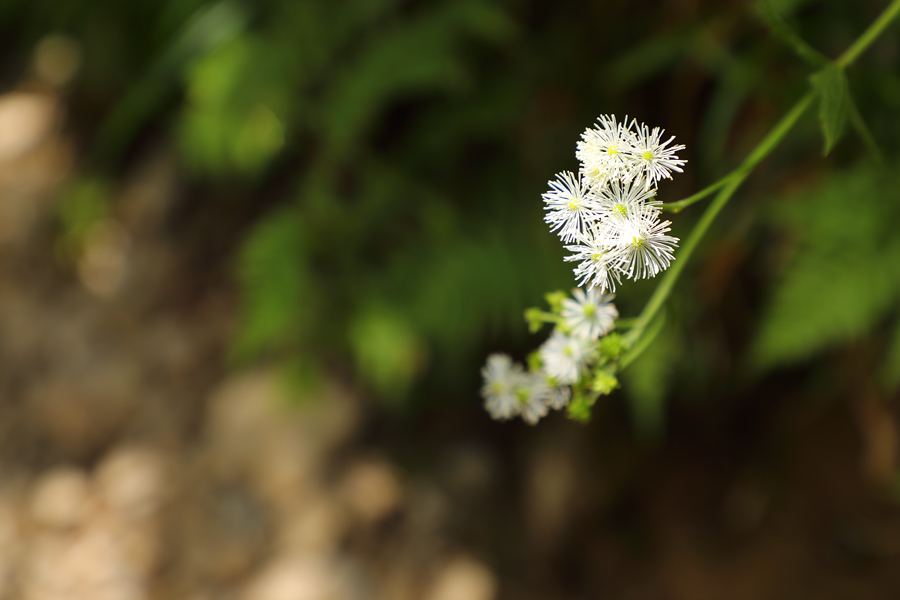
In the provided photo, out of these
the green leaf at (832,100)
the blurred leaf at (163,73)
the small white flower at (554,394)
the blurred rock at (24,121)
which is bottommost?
the small white flower at (554,394)

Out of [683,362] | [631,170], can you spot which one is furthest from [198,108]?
[631,170]

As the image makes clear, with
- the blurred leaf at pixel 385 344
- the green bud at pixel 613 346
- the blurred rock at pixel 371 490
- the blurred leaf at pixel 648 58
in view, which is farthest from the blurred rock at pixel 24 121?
the green bud at pixel 613 346

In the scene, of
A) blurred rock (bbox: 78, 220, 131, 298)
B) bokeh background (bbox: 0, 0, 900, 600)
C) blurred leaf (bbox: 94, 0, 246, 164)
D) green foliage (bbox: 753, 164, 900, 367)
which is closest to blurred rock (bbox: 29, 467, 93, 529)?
bokeh background (bbox: 0, 0, 900, 600)

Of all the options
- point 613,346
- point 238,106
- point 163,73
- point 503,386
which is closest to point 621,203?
point 613,346

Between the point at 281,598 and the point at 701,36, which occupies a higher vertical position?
the point at 701,36

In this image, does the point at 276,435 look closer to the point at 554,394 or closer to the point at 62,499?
the point at 62,499

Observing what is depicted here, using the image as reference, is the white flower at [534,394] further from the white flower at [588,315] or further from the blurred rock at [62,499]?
the blurred rock at [62,499]

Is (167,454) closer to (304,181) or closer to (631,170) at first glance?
(304,181)
